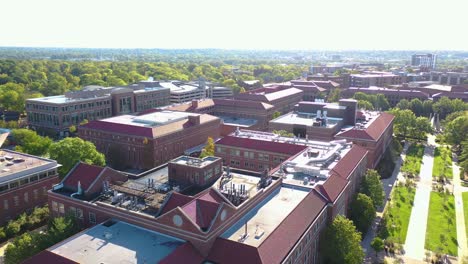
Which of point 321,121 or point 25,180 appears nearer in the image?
point 25,180

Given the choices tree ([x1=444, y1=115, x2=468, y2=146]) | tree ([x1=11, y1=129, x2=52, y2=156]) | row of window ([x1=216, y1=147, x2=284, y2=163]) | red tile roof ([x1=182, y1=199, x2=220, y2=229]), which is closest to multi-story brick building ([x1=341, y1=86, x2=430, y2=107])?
tree ([x1=444, y1=115, x2=468, y2=146])

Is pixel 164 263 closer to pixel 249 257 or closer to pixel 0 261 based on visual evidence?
pixel 249 257

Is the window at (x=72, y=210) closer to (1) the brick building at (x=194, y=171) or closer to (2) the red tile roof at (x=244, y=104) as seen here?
(1) the brick building at (x=194, y=171)

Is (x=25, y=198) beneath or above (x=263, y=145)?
beneath

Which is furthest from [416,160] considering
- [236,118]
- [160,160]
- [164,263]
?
[164,263]

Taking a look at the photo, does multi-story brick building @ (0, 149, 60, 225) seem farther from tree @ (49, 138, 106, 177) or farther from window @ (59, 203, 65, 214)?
window @ (59, 203, 65, 214)

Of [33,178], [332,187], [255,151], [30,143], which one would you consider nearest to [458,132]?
[255,151]

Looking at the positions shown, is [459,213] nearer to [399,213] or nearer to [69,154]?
[399,213]
